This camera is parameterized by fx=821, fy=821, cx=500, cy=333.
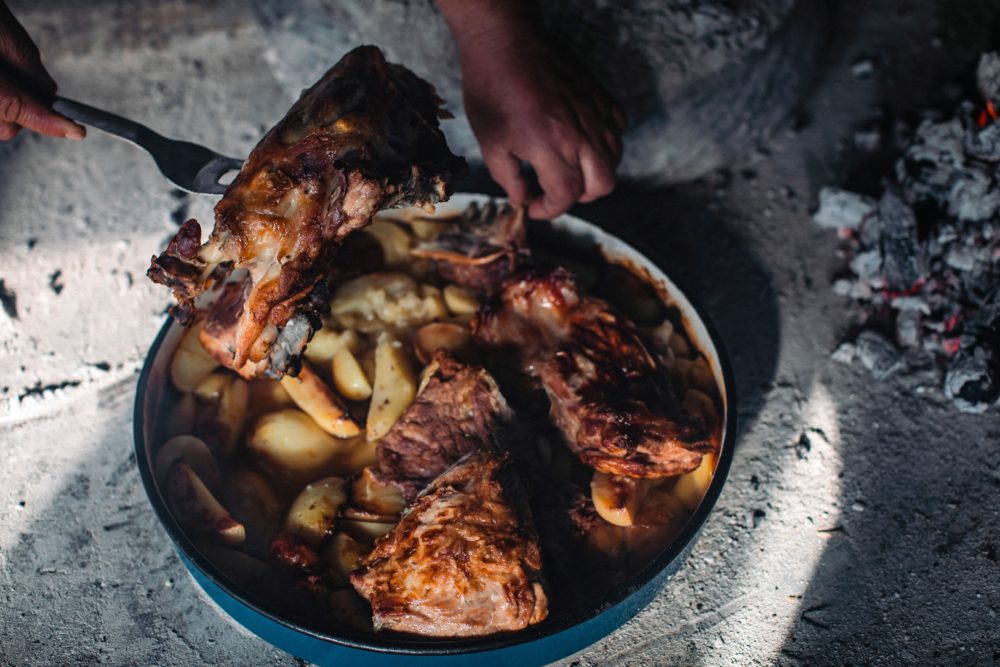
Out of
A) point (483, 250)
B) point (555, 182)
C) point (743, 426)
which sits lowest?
point (743, 426)

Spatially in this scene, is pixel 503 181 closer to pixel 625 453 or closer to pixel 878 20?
pixel 625 453

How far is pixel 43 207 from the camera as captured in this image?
405cm

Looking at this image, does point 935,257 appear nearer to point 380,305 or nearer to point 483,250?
point 483,250

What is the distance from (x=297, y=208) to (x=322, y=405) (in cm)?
78

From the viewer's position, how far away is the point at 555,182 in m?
2.76

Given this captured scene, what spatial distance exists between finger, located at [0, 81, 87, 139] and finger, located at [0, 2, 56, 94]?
0.37ft

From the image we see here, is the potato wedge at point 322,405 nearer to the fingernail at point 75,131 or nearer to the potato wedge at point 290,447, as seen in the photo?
the potato wedge at point 290,447

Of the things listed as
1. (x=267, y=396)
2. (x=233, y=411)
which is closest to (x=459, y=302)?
(x=267, y=396)

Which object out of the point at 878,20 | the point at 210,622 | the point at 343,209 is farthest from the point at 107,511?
the point at 878,20

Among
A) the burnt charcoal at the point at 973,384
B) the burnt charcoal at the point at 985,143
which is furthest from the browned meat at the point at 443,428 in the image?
the burnt charcoal at the point at 985,143

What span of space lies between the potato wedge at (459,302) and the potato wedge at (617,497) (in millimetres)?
802

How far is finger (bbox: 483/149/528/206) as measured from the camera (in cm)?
274

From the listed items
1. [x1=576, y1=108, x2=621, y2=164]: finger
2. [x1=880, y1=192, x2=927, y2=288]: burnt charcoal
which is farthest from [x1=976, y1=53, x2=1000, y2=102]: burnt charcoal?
[x1=576, y1=108, x2=621, y2=164]: finger

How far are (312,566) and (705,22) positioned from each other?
9.13 ft
